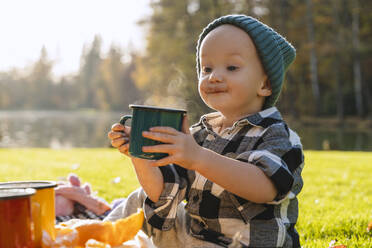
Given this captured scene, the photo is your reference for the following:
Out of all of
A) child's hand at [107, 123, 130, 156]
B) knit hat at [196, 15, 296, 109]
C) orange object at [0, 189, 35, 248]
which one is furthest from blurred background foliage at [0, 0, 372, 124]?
orange object at [0, 189, 35, 248]

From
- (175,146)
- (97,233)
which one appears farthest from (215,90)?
(97,233)

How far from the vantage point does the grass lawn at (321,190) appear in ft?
10.1

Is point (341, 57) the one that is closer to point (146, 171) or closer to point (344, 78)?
point (344, 78)

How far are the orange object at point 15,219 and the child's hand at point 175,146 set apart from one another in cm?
50

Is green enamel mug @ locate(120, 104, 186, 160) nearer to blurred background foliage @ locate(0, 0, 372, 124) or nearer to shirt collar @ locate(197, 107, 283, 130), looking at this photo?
shirt collar @ locate(197, 107, 283, 130)

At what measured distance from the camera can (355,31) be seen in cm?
2456

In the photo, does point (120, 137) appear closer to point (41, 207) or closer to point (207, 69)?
point (41, 207)

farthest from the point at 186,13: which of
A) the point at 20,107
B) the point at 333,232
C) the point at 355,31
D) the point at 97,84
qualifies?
the point at 20,107

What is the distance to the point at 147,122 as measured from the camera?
4.62 feet

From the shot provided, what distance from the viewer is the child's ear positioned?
6.67 ft

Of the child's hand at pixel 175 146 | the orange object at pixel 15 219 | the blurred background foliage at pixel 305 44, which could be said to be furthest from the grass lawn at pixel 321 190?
the blurred background foliage at pixel 305 44

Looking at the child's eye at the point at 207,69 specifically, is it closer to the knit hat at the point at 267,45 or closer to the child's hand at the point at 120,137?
the knit hat at the point at 267,45

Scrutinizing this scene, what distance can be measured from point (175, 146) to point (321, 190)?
4342mm

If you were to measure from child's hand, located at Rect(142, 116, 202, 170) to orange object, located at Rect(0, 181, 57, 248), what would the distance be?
0.52 m
